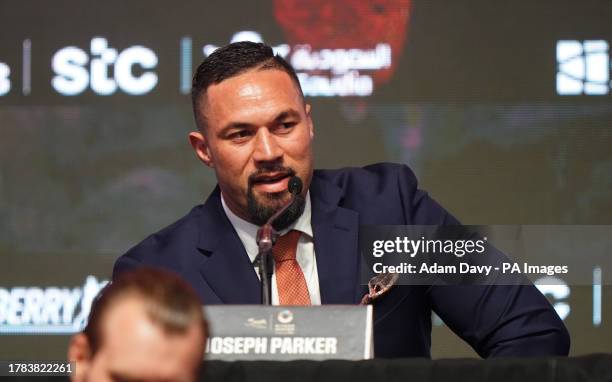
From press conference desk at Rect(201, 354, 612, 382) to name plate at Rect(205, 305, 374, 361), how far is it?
0.10 m

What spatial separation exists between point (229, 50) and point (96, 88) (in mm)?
1932

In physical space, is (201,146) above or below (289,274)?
above

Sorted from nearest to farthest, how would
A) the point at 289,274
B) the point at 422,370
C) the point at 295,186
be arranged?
1. the point at 422,370
2. the point at 295,186
3. the point at 289,274

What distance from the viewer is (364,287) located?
297 cm

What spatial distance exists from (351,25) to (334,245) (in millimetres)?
1865

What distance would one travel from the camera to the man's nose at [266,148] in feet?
9.43

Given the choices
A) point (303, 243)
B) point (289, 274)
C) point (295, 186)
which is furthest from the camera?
point (303, 243)

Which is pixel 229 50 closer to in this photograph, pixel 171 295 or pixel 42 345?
pixel 171 295

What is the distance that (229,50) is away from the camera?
2998 millimetres

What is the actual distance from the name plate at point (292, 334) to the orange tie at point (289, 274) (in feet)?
2.38

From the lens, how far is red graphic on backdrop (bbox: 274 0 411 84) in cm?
472

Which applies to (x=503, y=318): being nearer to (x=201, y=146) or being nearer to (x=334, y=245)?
(x=334, y=245)

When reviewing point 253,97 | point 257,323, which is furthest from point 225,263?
point 257,323

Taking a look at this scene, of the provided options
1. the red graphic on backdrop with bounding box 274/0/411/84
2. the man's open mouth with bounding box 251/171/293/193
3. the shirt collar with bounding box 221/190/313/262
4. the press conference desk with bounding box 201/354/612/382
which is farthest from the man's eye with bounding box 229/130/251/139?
the red graphic on backdrop with bounding box 274/0/411/84
